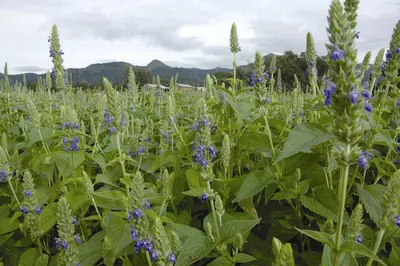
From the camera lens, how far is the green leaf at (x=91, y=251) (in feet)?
8.04

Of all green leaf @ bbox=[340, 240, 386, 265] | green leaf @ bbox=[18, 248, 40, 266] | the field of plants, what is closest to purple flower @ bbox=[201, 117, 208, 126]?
the field of plants

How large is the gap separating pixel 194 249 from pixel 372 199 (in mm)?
1144

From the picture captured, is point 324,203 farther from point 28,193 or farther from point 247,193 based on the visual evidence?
point 28,193

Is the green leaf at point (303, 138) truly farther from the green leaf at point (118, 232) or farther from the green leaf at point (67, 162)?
the green leaf at point (67, 162)

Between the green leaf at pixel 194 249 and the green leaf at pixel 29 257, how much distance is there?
1.57 meters

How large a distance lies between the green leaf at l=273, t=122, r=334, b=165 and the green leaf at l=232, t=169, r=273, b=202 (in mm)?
726

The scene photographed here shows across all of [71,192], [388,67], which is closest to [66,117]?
[71,192]

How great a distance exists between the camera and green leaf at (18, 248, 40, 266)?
290cm

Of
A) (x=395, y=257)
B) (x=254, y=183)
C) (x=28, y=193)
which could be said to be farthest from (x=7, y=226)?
(x=395, y=257)

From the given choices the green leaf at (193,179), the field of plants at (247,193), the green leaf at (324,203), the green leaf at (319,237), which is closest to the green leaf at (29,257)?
the field of plants at (247,193)

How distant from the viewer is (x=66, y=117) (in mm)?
3279

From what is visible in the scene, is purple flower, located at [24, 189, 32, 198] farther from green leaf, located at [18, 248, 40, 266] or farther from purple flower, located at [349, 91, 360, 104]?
purple flower, located at [349, 91, 360, 104]

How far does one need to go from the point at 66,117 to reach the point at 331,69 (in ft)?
8.43

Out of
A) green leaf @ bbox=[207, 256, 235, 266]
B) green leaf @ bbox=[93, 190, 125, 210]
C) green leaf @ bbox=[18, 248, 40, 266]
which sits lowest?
green leaf @ bbox=[18, 248, 40, 266]
